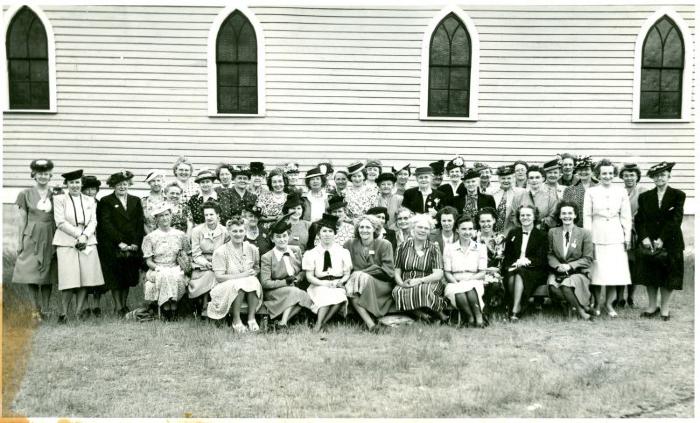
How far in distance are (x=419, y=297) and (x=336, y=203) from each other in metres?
1.34

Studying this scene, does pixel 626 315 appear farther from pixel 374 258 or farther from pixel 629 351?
pixel 374 258

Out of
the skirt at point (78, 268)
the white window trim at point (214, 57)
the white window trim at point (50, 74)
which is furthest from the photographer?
the white window trim at point (214, 57)

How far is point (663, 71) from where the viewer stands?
8992mm

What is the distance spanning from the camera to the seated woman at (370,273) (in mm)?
5871

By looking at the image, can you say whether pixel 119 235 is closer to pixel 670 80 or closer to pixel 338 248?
pixel 338 248

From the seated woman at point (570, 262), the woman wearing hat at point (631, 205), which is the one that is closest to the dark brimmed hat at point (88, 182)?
the seated woman at point (570, 262)

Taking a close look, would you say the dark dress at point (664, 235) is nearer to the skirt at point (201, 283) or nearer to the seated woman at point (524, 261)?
the seated woman at point (524, 261)

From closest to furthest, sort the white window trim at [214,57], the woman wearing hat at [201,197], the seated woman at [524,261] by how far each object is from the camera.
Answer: the seated woman at [524,261], the woman wearing hat at [201,197], the white window trim at [214,57]

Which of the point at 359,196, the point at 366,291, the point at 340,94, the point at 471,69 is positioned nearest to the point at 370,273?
the point at 366,291

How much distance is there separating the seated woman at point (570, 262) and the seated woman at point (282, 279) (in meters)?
2.66

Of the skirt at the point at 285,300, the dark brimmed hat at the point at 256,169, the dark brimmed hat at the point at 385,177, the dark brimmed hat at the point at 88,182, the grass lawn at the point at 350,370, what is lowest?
the grass lawn at the point at 350,370

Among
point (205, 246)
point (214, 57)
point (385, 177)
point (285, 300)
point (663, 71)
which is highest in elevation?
point (214, 57)

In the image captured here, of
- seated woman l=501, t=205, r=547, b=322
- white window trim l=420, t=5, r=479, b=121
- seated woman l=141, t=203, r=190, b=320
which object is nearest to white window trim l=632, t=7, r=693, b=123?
white window trim l=420, t=5, r=479, b=121

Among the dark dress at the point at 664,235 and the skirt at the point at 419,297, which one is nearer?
the skirt at the point at 419,297
